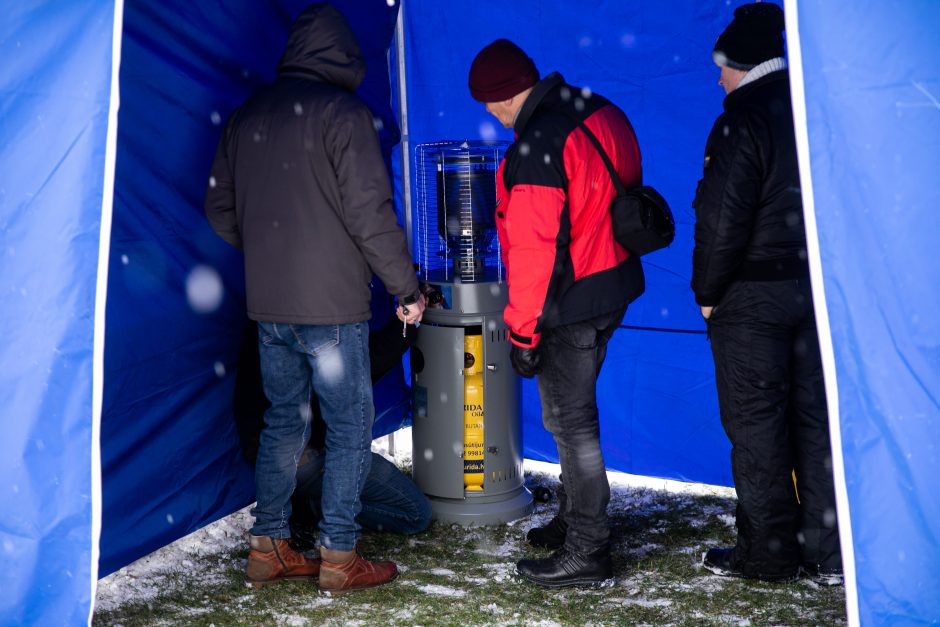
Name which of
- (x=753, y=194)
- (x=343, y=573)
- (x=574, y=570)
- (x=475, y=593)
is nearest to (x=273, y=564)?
(x=343, y=573)

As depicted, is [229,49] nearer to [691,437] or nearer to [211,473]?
[211,473]

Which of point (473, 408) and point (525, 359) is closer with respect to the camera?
point (525, 359)

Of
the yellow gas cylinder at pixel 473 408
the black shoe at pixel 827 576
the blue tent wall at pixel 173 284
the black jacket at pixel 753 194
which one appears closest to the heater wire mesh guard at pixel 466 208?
the yellow gas cylinder at pixel 473 408

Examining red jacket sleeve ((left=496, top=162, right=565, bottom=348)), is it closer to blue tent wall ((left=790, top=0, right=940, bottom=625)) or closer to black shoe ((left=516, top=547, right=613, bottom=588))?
black shoe ((left=516, top=547, right=613, bottom=588))

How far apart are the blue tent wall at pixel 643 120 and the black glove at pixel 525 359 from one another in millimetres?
1171

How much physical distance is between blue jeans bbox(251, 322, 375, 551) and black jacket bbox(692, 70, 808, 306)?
1.21 metres

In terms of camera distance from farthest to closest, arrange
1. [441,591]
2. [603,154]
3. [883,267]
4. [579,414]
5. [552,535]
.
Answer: [552,535]
[441,591]
[579,414]
[603,154]
[883,267]

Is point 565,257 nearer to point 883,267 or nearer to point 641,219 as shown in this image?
point 641,219

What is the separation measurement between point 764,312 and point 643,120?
1.29m

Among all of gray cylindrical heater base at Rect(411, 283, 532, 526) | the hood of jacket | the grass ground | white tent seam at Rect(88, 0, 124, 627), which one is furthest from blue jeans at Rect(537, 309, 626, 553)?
white tent seam at Rect(88, 0, 124, 627)

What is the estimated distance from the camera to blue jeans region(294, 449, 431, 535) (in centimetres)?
399

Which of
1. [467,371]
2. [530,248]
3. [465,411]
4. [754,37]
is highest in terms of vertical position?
[754,37]

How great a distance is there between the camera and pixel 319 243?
3.32 meters

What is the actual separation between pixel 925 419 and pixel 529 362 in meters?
1.40
